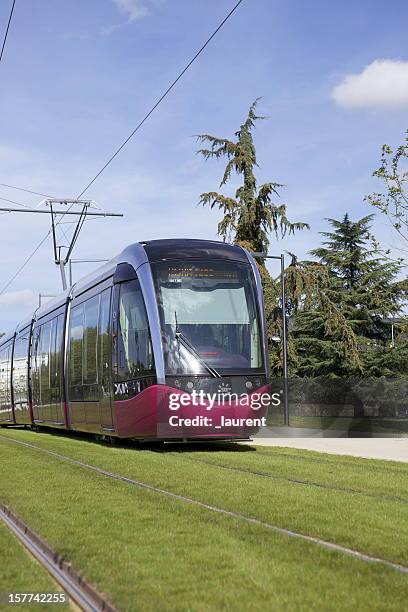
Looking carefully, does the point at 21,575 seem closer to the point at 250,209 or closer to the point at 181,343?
the point at 181,343

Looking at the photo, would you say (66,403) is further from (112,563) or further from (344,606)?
(344,606)

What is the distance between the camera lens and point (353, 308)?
170ft

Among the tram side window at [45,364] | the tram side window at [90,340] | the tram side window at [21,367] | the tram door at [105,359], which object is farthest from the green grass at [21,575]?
the tram side window at [21,367]

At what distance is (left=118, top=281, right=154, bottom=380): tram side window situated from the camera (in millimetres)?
16281

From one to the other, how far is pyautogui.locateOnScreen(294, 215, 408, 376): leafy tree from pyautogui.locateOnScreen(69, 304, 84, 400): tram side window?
25.0 m

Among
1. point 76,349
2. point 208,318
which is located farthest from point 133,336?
point 76,349

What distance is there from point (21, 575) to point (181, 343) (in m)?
10.1

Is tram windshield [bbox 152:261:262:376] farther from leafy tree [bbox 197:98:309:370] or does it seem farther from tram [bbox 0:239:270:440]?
leafy tree [bbox 197:98:309:370]

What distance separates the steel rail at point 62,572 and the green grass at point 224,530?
0.25 ft

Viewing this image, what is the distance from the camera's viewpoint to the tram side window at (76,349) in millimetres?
20734

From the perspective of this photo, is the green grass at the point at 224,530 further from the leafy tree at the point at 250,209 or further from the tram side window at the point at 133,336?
the leafy tree at the point at 250,209

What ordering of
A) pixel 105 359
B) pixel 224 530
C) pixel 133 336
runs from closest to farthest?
1. pixel 224 530
2. pixel 133 336
3. pixel 105 359

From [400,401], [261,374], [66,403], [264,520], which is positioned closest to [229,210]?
[400,401]

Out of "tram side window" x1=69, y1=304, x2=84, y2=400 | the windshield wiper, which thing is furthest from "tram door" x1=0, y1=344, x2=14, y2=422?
the windshield wiper
